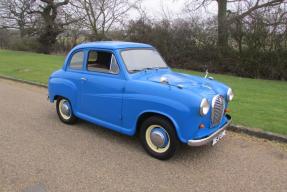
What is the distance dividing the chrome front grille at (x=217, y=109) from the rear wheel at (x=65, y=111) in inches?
114

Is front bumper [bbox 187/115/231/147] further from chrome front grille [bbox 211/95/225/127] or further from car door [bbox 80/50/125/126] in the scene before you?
car door [bbox 80/50/125/126]

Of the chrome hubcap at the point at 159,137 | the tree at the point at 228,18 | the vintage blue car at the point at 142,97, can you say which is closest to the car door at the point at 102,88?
the vintage blue car at the point at 142,97

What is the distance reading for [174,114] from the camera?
4016 millimetres

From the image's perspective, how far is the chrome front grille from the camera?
4227mm

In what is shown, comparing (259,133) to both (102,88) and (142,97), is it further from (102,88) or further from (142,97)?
(102,88)

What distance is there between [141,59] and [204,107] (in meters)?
1.69

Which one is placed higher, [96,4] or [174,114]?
[96,4]

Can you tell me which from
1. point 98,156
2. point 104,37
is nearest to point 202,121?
point 98,156

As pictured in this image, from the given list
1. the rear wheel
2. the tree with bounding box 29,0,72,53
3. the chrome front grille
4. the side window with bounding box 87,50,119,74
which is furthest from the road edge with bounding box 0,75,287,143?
the tree with bounding box 29,0,72,53

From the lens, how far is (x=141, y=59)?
5.14m

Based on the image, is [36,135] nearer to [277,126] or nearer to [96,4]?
[277,126]

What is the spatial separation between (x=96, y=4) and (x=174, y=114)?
70.7ft

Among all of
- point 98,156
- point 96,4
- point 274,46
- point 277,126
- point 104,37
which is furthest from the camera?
point 96,4

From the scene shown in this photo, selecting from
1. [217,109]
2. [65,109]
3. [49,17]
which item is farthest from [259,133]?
[49,17]
